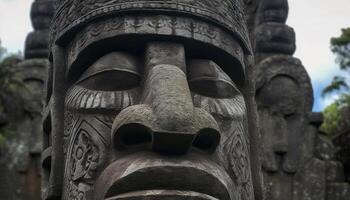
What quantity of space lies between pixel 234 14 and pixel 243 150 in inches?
33.0

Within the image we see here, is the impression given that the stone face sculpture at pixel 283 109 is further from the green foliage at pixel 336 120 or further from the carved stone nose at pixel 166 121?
the carved stone nose at pixel 166 121

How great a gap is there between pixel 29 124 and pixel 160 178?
5773mm

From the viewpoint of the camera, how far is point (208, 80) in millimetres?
3510

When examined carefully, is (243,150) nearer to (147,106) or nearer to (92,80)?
(147,106)

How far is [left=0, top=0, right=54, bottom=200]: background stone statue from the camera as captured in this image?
314 inches

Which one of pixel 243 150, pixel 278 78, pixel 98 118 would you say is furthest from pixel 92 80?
pixel 278 78

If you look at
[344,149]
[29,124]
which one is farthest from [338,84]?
[29,124]

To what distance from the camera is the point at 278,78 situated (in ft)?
26.8

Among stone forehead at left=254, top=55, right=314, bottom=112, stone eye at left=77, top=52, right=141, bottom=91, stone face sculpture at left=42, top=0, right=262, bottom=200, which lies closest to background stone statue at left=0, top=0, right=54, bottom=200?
stone forehead at left=254, top=55, right=314, bottom=112

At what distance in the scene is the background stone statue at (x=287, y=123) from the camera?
7.89 meters

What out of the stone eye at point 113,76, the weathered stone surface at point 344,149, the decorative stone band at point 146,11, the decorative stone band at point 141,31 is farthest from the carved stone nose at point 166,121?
the weathered stone surface at point 344,149

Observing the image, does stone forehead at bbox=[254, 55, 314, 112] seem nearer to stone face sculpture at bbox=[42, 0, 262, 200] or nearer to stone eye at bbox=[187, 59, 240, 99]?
stone face sculpture at bbox=[42, 0, 262, 200]

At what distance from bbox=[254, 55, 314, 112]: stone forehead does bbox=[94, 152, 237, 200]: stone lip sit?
519 centimetres

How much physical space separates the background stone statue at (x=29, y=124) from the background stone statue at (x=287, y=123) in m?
2.68
